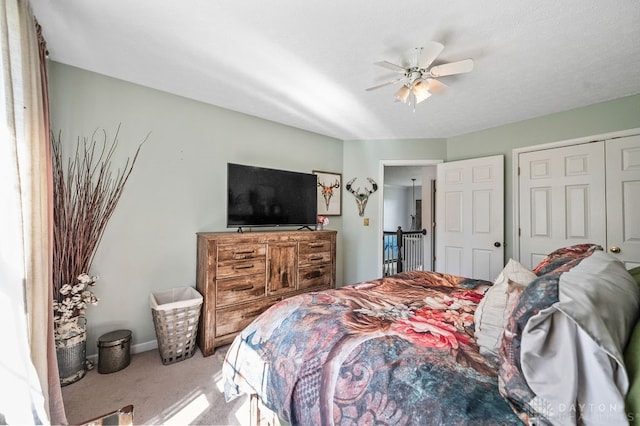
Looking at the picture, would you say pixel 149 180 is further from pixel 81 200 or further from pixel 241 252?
pixel 241 252

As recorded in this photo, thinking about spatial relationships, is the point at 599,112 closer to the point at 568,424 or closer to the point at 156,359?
the point at 568,424

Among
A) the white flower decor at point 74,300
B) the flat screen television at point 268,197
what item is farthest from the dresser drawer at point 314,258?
the white flower decor at point 74,300

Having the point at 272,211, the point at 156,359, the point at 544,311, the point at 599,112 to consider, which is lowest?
the point at 156,359

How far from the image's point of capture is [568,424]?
2.12 ft

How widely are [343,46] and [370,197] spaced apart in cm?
248

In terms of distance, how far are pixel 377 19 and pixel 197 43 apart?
125 centimetres

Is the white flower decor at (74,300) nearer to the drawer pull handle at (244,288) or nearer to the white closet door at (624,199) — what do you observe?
the drawer pull handle at (244,288)

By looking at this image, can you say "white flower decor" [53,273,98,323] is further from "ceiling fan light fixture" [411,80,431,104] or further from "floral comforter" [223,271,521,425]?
"ceiling fan light fixture" [411,80,431,104]

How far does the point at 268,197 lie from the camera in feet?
9.89

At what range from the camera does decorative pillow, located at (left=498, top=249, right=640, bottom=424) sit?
0.65 metres

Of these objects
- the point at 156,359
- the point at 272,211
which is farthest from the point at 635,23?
the point at 156,359

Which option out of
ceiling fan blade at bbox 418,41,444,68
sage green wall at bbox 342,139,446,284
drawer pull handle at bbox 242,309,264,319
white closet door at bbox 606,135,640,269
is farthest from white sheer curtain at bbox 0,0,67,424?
white closet door at bbox 606,135,640,269

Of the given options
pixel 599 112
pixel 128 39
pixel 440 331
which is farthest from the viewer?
pixel 599 112

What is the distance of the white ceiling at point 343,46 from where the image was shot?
5.05 feet
